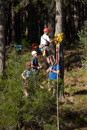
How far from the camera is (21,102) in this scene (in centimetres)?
490

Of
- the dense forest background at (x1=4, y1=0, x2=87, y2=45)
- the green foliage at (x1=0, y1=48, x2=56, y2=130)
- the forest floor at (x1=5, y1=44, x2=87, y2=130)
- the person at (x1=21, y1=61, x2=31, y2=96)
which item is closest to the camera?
the green foliage at (x1=0, y1=48, x2=56, y2=130)

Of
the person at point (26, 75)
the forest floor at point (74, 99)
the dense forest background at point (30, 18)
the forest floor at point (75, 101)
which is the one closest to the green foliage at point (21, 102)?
the person at point (26, 75)

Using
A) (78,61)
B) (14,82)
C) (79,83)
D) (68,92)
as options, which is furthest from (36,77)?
(78,61)

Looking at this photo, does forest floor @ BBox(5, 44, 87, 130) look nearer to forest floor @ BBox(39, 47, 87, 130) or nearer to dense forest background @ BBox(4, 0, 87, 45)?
forest floor @ BBox(39, 47, 87, 130)

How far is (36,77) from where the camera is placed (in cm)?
503

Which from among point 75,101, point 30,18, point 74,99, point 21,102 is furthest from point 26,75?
point 30,18

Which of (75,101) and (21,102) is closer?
(21,102)

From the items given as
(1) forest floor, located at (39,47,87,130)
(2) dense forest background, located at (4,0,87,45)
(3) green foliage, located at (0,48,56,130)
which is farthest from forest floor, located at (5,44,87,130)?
(2) dense forest background, located at (4,0,87,45)

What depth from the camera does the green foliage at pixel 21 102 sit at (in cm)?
473

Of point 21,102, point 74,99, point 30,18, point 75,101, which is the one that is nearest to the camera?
point 21,102

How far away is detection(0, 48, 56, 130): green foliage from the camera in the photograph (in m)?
4.73

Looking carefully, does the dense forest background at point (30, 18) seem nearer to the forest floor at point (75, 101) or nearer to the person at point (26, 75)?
the forest floor at point (75, 101)

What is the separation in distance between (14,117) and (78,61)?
9.01 metres

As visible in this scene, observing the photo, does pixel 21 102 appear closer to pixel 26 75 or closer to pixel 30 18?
pixel 26 75
